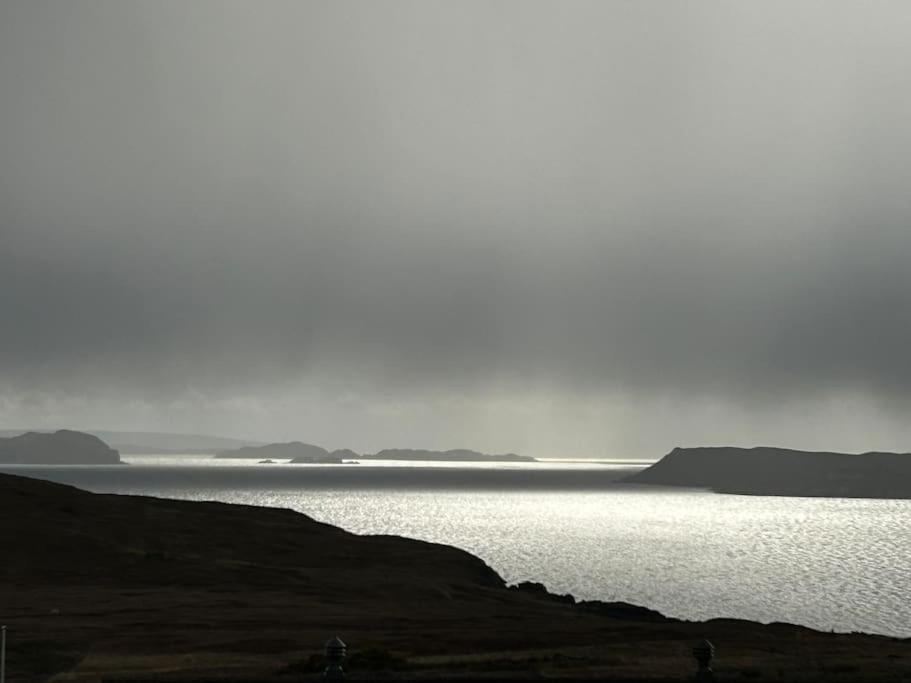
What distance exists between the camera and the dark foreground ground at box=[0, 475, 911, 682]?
1403 inches

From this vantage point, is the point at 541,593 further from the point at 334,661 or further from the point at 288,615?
the point at 334,661

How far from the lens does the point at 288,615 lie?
5394 centimetres

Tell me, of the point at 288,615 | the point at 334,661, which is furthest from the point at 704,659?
the point at 288,615

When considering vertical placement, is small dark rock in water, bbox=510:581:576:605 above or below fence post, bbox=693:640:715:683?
below

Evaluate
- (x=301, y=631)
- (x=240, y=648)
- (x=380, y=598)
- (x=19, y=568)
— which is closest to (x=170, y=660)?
(x=240, y=648)

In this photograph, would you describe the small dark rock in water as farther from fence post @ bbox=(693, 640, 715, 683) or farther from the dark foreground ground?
fence post @ bbox=(693, 640, 715, 683)

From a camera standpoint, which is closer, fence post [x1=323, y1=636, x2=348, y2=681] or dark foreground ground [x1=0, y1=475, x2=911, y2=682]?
fence post [x1=323, y1=636, x2=348, y2=681]

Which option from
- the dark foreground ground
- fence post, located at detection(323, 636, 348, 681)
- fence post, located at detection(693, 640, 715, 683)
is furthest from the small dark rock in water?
fence post, located at detection(323, 636, 348, 681)

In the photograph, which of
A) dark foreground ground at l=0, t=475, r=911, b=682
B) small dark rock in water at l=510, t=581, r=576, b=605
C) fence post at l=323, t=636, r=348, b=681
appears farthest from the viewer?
small dark rock in water at l=510, t=581, r=576, b=605

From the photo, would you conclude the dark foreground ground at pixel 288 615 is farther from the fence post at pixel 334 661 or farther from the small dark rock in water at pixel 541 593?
the fence post at pixel 334 661

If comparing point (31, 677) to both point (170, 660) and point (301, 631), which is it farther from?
point (301, 631)

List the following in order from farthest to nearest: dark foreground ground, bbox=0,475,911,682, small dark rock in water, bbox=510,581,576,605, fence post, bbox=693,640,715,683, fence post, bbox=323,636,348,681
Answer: small dark rock in water, bbox=510,581,576,605, dark foreground ground, bbox=0,475,911,682, fence post, bbox=693,640,715,683, fence post, bbox=323,636,348,681

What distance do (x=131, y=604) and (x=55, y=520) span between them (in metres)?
40.6

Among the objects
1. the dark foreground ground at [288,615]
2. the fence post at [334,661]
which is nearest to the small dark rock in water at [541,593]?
the dark foreground ground at [288,615]
